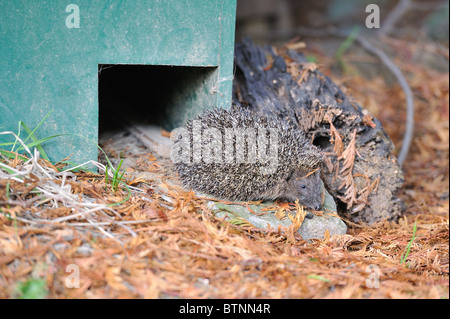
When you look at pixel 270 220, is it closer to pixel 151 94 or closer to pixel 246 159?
pixel 246 159

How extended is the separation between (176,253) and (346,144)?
258 cm

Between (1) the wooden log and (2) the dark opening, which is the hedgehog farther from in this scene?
(2) the dark opening

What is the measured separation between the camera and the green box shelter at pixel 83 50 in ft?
11.8

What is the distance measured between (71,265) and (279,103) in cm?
296

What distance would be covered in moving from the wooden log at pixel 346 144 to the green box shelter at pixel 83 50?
746mm

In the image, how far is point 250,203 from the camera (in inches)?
150

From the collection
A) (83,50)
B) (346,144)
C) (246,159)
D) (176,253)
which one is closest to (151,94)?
(83,50)

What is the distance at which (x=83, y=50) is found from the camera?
3.74 metres

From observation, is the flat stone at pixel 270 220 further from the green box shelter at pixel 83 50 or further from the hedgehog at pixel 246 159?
the green box shelter at pixel 83 50

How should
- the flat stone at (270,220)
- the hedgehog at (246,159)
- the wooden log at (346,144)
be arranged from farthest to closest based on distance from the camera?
the wooden log at (346,144)
the hedgehog at (246,159)
the flat stone at (270,220)

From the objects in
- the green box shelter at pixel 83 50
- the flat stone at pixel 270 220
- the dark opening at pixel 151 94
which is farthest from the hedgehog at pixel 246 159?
the dark opening at pixel 151 94

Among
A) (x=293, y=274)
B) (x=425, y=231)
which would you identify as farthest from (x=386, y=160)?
(x=293, y=274)

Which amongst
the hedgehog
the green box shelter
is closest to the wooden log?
the hedgehog
